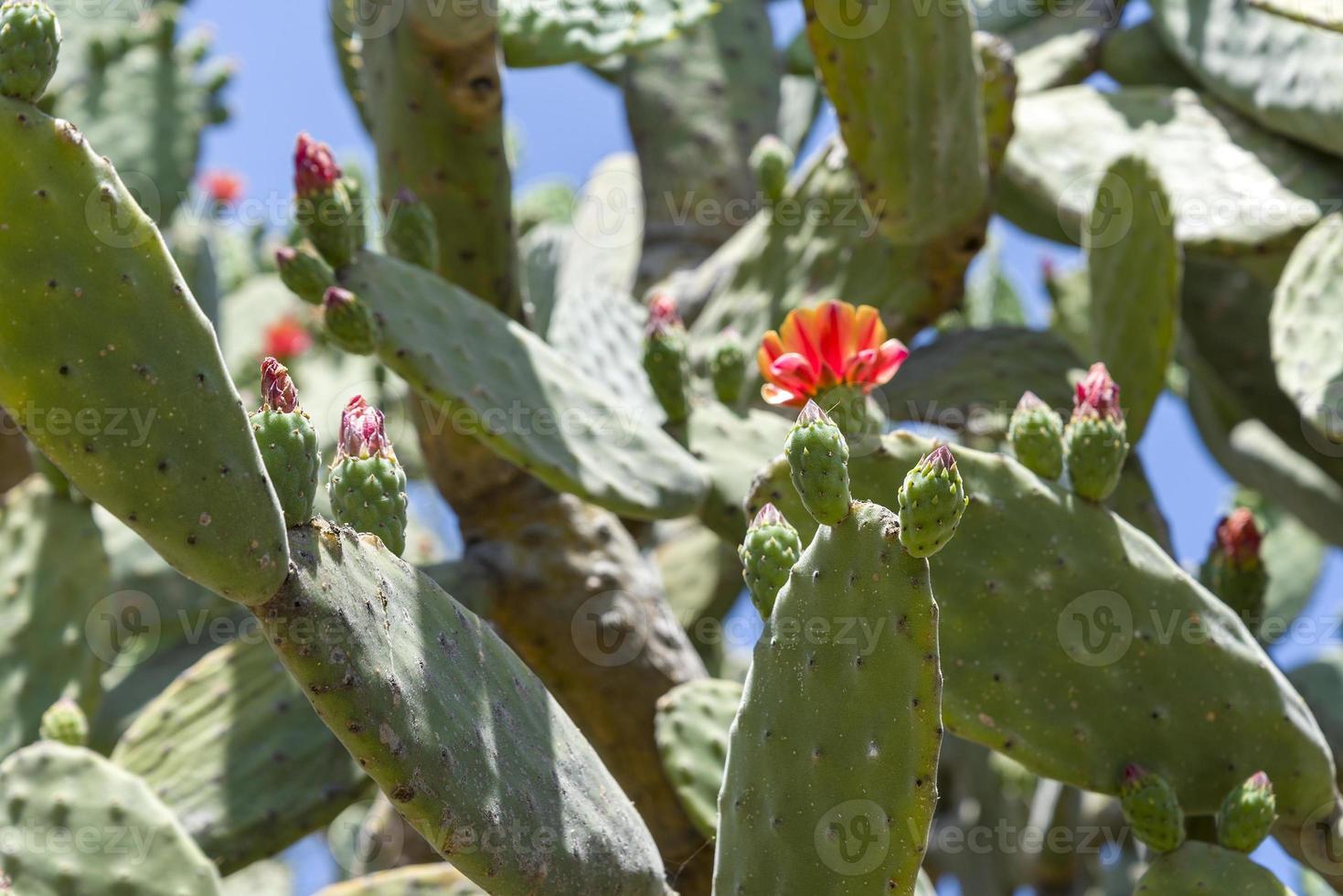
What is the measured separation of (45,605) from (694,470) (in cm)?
114

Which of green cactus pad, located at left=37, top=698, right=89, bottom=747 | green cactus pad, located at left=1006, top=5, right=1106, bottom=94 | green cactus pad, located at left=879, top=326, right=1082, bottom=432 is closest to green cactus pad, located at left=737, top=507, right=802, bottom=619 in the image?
green cactus pad, located at left=879, top=326, right=1082, bottom=432

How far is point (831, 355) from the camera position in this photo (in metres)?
1.88

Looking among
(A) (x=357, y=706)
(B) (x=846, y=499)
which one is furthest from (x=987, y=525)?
(A) (x=357, y=706)

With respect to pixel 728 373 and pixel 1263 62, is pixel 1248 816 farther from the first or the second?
pixel 1263 62

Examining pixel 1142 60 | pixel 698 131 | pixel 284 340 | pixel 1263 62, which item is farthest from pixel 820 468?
pixel 284 340

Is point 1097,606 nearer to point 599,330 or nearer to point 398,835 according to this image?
point 599,330

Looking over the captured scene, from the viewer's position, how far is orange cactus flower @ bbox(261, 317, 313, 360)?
4297mm

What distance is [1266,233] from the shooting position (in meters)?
2.56

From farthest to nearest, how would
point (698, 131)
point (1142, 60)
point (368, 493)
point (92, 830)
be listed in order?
point (698, 131), point (1142, 60), point (92, 830), point (368, 493)

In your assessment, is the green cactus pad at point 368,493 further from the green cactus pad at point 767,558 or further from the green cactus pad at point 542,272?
the green cactus pad at point 542,272

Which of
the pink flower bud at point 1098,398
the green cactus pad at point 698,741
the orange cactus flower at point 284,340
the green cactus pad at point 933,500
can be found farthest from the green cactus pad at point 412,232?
the orange cactus flower at point 284,340

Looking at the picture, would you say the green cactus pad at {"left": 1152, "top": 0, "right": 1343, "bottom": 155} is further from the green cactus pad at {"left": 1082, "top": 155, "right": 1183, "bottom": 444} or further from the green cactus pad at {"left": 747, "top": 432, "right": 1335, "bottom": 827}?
the green cactus pad at {"left": 747, "top": 432, "right": 1335, "bottom": 827}

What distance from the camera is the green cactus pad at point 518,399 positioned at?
6.63ft

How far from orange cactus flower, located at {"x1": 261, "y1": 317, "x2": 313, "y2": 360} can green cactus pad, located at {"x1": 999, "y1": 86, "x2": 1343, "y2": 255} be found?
2155 mm
